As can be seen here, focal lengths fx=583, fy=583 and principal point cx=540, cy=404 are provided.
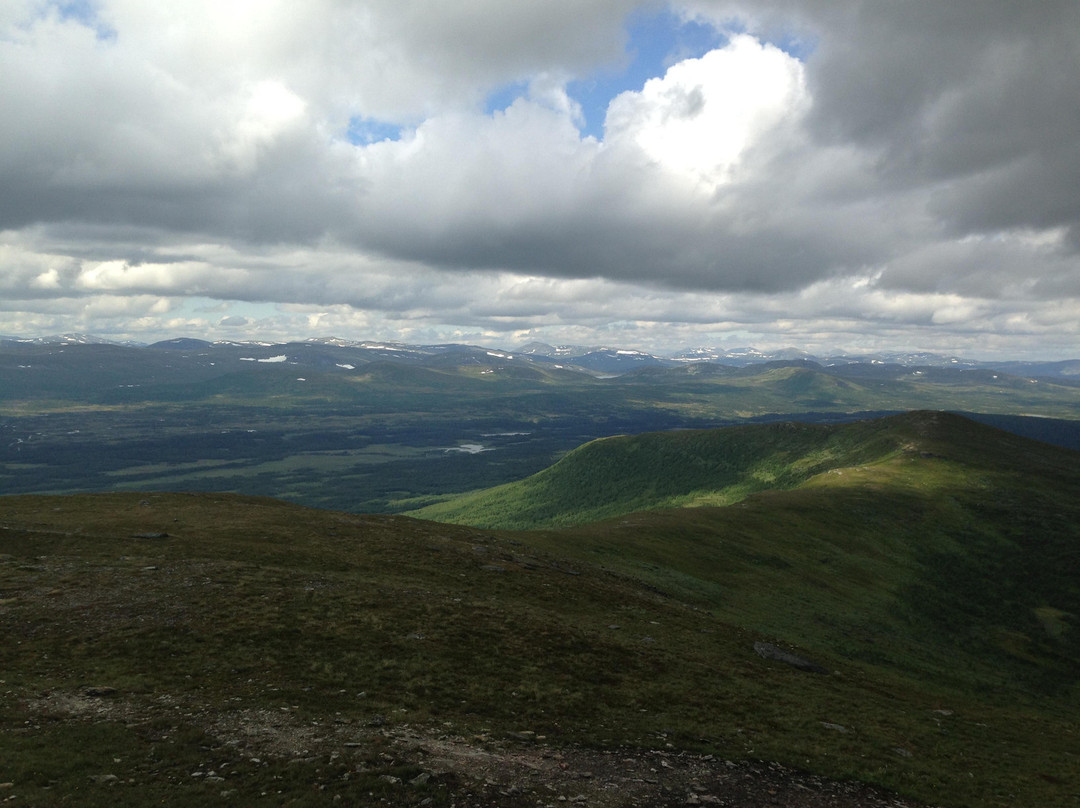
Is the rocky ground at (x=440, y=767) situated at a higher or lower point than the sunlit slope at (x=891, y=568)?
higher

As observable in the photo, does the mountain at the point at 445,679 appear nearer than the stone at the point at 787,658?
Yes

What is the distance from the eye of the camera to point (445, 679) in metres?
32.5

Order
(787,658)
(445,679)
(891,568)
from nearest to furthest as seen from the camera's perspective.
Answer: (445,679) → (787,658) → (891,568)

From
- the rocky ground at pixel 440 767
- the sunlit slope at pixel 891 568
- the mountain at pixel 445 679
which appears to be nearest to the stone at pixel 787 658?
the mountain at pixel 445 679

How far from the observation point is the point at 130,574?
41062 millimetres

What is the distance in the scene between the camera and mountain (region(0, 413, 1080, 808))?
74.6 ft

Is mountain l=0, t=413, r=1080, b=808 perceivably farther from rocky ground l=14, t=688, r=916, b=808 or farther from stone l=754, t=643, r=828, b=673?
stone l=754, t=643, r=828, b=673

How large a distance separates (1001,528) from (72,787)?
173 m

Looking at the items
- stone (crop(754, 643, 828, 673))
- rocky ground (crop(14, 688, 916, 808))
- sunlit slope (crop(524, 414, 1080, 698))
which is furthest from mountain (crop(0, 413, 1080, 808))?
sunlit slope (crop(524, 414, 1080, 698))

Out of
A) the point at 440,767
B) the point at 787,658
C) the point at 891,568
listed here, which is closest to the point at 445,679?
the point at 440,767

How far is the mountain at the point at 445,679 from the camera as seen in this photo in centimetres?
2275

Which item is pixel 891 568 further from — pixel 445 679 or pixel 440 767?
pixel 440 767

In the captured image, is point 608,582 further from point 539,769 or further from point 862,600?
point 862,600

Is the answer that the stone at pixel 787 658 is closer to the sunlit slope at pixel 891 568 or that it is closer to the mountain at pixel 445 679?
the mountain at pixel 445 679
